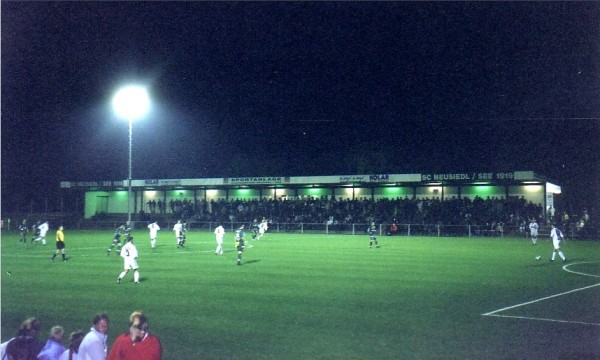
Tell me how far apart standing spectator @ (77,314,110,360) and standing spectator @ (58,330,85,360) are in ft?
0.15

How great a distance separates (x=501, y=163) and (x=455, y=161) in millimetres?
5070

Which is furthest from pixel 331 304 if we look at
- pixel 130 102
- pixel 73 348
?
pixel 130 102

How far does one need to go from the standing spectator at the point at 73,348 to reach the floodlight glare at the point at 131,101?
2973 cm

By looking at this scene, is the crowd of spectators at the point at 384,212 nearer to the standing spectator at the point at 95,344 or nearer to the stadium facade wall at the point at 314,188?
the stadium facade wall at the point at 314,188

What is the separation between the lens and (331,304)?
15891 mm

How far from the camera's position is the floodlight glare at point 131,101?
1419 inches

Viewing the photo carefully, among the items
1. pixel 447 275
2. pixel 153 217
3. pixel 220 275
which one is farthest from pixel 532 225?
pixel 153 217

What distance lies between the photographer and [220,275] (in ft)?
73.8

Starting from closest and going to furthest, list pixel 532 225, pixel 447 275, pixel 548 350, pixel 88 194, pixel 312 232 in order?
pixel 548 350 → pixel 447 275 → pixel 532 225 → pixel 312 232 → pixel 88 194

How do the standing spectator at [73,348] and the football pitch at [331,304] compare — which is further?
the football pitch at [331,304]

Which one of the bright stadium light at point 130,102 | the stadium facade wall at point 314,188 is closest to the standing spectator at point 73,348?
the bright stadium light at point 130,102

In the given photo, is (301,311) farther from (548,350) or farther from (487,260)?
(487,260)

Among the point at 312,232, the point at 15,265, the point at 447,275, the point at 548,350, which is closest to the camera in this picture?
the point at 548,350

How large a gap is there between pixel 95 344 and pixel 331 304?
9248mm
